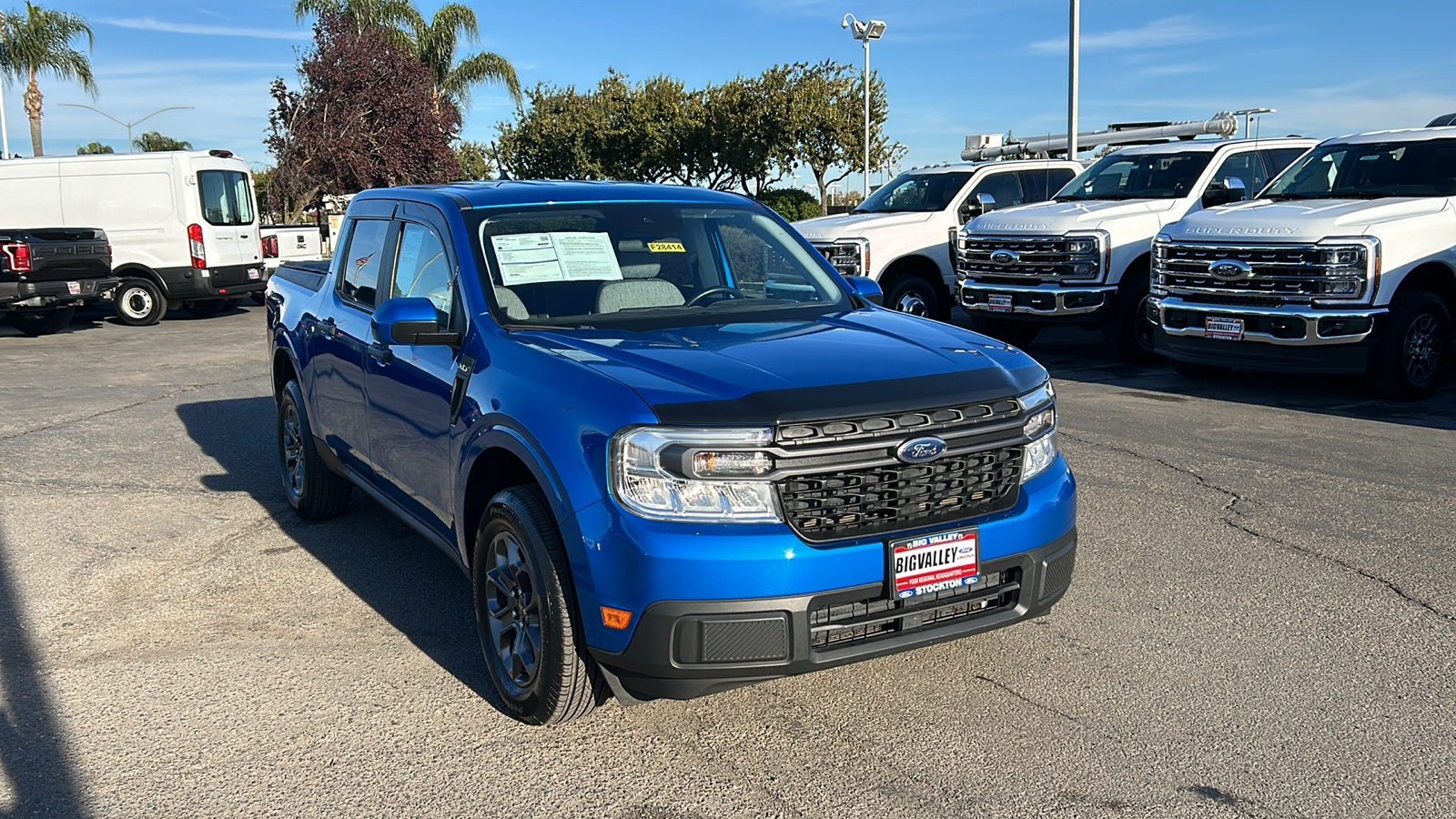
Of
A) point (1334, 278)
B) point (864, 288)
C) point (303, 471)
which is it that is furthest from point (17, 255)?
point (1334, 278)

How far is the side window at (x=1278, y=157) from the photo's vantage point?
44.1 ft

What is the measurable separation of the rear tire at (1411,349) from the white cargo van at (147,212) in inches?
674

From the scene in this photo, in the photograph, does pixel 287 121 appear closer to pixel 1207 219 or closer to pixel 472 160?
pixel 472 160

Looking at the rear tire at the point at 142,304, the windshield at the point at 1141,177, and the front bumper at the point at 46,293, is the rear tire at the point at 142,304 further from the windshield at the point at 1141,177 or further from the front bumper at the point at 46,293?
the windshield at the point at 1141,177

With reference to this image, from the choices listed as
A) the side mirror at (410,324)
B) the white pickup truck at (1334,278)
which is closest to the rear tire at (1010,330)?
the white pickup truck at (1334,278)

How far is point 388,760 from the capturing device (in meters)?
3.78

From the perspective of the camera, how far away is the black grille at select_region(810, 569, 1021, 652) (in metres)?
3.48

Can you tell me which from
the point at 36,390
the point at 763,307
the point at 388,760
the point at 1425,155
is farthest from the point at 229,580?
the point at 1425,155

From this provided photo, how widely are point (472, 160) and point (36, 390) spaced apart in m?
49.4

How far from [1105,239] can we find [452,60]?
138 ft

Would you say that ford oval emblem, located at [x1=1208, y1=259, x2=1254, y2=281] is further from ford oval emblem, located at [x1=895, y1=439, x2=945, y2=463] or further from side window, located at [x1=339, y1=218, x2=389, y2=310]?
ford oval emblem, located at [x1=895, y1=439, x2=945, y2=463]

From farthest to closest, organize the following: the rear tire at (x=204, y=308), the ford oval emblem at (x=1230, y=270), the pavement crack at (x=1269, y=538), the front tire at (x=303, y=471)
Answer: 1. the rear tire at (x=204, y=308)
2. the ford oval emblem at (x=1230, y=270)
3. the front tire at (x=303, y=471)
4. the pavement crack at (x=1269, y=538)

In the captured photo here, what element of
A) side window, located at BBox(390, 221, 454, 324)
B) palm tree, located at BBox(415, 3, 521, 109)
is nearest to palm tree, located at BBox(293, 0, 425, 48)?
palm tree, located at BBox(415, 3, 521, 109)

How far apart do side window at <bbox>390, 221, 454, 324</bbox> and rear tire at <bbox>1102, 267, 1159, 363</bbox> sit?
8596 mm
